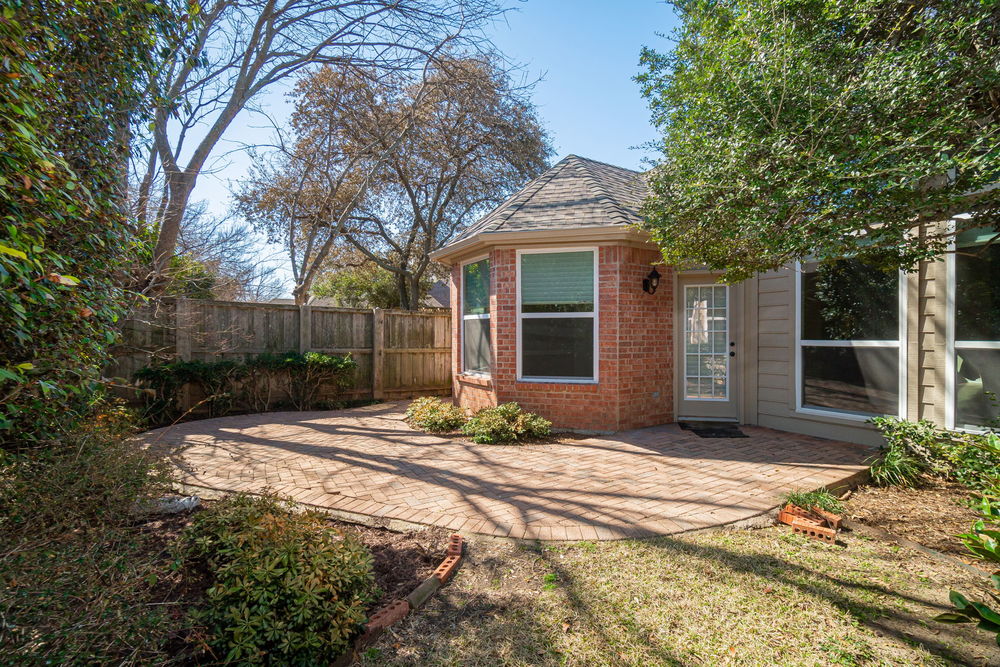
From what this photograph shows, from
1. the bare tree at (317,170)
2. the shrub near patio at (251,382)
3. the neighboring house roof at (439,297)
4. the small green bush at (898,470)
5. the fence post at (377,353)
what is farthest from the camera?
the neighboring house roof at (439,297)

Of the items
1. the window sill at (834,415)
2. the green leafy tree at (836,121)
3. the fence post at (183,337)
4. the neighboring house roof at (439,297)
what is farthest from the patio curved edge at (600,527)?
the neighboring house roof at (439,297)

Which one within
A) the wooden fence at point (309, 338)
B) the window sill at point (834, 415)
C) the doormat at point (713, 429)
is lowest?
the doormat at point (713, 429)

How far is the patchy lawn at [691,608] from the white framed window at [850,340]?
3125mm

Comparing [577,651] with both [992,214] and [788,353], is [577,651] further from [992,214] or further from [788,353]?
[788,353]

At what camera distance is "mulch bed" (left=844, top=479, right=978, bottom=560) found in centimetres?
340

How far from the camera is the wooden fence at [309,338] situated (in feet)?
25.5

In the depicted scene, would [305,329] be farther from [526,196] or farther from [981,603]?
[981,603]

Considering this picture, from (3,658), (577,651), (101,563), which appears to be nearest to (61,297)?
(101,563)

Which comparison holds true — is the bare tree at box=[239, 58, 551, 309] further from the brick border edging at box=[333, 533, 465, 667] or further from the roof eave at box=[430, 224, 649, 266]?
the brick border edging at box=[333, 533, 465, 667]

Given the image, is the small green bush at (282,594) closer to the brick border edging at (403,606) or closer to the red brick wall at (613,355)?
the brick border edging at (403,606)

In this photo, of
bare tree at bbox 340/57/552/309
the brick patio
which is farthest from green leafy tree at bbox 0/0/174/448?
bare tree at bbox 340/57/552/309

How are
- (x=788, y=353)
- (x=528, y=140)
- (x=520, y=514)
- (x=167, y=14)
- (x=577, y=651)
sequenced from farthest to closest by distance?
(x=528, y=140) < (x=788, y=353) < (x=520, y=514) < (x=167, y=14) < (x=577, y=651)

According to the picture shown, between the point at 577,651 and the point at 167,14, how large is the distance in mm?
4361

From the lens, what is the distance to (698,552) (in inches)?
122
